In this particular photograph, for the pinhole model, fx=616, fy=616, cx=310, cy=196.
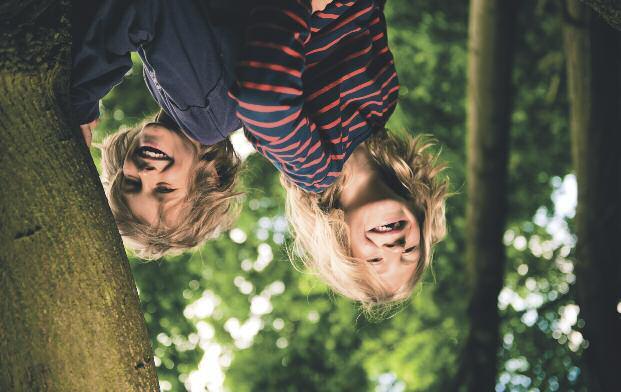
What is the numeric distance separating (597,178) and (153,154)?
8.83ft

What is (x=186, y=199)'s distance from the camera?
2.84m

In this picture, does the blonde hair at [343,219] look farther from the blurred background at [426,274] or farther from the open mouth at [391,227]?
the blurred background at [426,274]

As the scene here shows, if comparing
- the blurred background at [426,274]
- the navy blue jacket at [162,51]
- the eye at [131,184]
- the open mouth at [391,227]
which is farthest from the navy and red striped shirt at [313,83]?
the blurred background at [426,274]

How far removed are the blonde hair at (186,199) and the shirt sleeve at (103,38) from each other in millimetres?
584

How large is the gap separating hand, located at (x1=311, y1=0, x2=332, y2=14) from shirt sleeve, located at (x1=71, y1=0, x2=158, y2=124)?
511 millimetres

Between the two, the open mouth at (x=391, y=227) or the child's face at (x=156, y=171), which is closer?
the child's face at (x=156, y=171)

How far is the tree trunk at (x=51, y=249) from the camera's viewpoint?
136cm

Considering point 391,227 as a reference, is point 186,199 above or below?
below

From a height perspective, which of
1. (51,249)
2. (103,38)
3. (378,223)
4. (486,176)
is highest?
(103,38)

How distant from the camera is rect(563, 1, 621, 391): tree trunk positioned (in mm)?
3537

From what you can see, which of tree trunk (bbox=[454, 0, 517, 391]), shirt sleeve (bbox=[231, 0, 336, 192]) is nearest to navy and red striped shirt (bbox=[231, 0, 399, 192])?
shirt sleeve (bbox=[231, 0, 336, 192])

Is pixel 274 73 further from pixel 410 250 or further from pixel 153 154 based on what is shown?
pixel 410 250

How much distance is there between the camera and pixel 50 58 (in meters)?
1.50

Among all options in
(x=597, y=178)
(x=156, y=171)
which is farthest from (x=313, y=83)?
(x=597, y=178)
